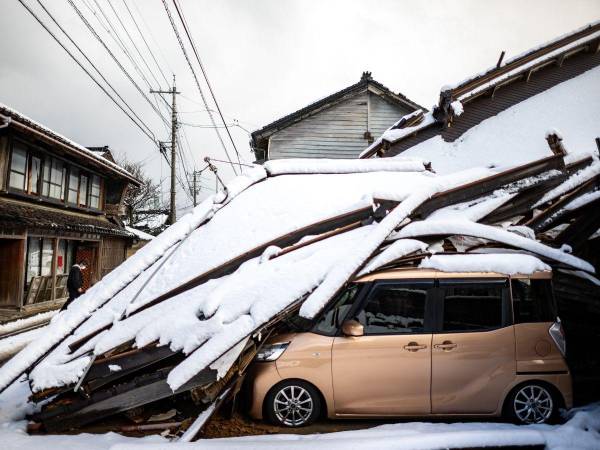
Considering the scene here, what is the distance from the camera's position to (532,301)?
3.65 m

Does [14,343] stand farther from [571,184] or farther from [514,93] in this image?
[514,93]

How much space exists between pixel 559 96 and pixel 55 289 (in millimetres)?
18045

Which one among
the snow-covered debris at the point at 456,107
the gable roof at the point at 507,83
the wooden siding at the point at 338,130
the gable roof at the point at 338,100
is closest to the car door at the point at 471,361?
the snow-covered debris at the point at 456,107

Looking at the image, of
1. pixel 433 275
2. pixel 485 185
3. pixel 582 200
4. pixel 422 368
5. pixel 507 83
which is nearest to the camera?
pixel 422 368

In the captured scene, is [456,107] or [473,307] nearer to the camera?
[473,307]

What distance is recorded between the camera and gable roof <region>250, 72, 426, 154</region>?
14180 mm

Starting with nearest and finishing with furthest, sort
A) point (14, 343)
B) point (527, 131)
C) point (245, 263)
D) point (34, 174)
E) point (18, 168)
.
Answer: point (245, 263) < point (14, 343) < point (527, 131) < point (18, 168) < point (34, 174)

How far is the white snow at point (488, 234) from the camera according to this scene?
393 cm

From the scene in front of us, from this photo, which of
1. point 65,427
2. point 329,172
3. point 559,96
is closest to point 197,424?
point 65,427

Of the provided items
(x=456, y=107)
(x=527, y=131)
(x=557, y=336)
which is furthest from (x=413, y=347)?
(x=527, y=131)

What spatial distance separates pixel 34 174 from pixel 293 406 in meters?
14.0

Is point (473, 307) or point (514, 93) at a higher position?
point (514, 93)

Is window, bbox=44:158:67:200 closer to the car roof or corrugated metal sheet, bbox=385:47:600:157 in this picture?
corrugated metal sheet, bbox=385:47:600:157

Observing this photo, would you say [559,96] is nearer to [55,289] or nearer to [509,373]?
[509,373]
